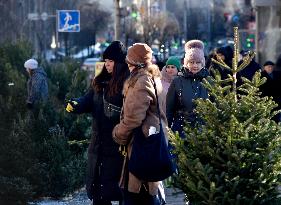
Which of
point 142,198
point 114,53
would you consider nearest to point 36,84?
point 114,53

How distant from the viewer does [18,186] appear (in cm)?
1002

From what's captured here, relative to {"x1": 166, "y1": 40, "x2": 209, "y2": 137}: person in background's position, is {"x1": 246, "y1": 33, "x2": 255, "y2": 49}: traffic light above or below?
below

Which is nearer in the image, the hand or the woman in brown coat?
the woman in brown coat

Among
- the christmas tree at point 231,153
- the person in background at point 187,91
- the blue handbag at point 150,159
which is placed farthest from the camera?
the person in background at point 187,91

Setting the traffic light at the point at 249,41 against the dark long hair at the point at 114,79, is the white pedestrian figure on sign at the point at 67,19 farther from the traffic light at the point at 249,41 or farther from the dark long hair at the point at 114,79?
the dark long hair at the point at 114,79

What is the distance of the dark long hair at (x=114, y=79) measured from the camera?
8398mm

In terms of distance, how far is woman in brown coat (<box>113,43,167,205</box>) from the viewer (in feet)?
24.0

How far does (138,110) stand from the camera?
729 centimetres

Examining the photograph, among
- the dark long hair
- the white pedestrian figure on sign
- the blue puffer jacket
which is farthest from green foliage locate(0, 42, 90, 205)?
the white pedestrian figure on sign

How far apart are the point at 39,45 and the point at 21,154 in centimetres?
5139

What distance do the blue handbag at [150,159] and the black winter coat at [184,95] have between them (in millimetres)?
1835

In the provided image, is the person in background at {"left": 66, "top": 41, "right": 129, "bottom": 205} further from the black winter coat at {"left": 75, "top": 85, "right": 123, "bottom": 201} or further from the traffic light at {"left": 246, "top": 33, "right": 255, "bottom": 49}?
the traffic light at {"left": 246, "top": 33, "right": 255, "bottom": 49}

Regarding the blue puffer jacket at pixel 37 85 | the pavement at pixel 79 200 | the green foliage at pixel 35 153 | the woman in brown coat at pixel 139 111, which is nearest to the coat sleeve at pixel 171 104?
the pavement at pixel 79 200

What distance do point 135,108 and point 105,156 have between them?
1228 millimetres
